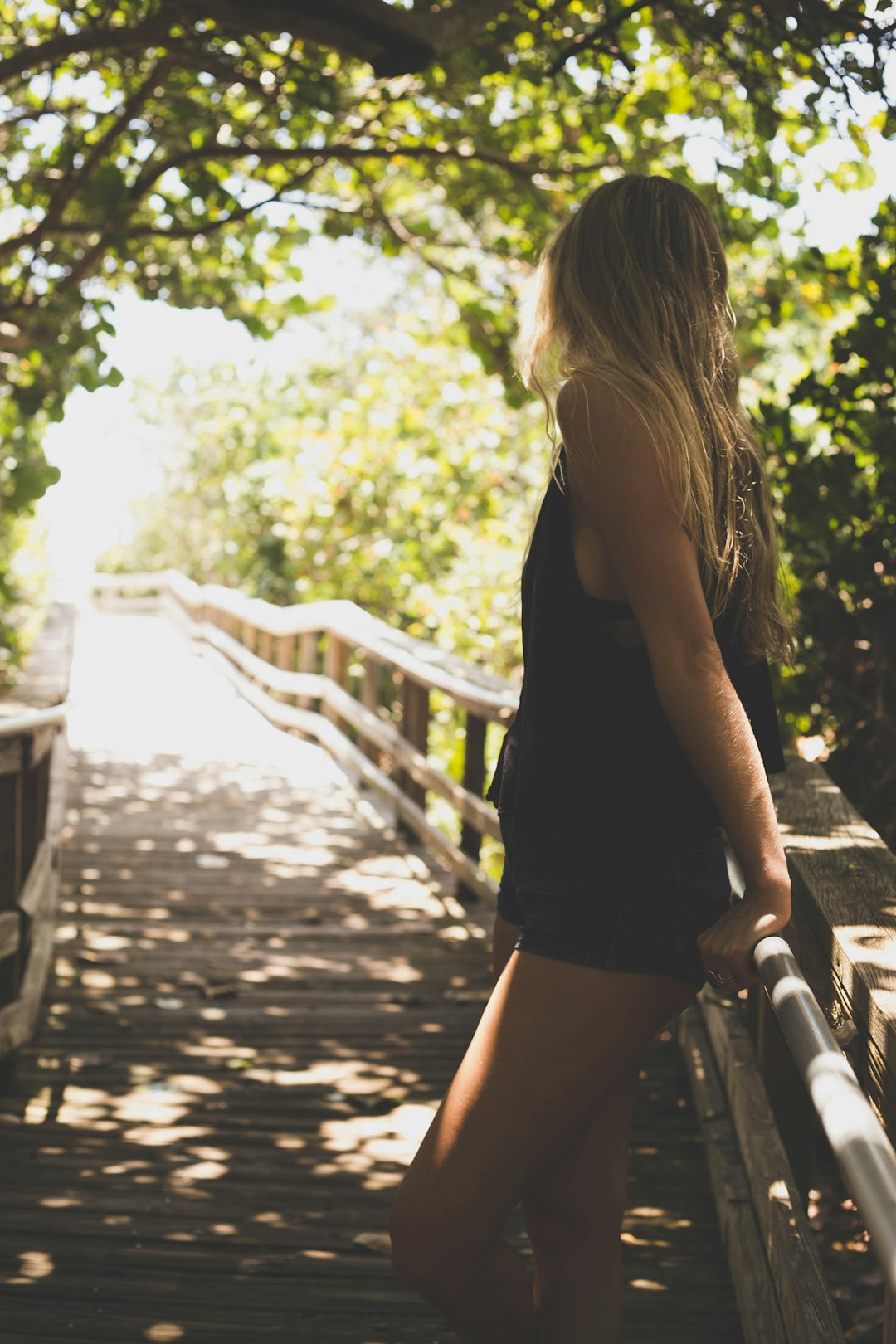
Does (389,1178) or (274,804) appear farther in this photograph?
(274,804)

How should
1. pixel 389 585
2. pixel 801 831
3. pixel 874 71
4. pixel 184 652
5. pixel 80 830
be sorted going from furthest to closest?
pixel 184 652
pixel 389 585
pixel 80 830
pixel 874 71
pixel 801 831

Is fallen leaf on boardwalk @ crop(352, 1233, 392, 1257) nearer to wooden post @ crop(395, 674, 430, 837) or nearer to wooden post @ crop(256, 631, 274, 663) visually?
wooden post @ crop(395, 674, 430, 837)

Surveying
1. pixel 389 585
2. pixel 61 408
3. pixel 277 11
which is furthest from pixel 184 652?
pixel 277 11

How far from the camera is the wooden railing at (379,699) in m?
5.98

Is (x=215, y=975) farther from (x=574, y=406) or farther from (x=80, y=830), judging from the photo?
(x=574, y=406)

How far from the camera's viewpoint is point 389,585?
13617mm

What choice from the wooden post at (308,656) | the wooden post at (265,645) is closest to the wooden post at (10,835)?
the wooden post at (308,656)

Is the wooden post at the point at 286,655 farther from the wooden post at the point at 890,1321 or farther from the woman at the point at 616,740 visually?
the wooden post at the point at 890,1321

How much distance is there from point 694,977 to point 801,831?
0.97 m

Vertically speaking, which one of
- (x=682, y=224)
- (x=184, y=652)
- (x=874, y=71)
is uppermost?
(x=874, y=71)

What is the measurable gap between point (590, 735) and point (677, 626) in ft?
0.63

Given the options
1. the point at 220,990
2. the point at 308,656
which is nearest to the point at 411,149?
the point at 220,990

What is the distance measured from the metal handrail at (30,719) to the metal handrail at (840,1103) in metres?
2.63

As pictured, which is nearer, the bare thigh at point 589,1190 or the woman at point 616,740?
the woman at point 616,740
